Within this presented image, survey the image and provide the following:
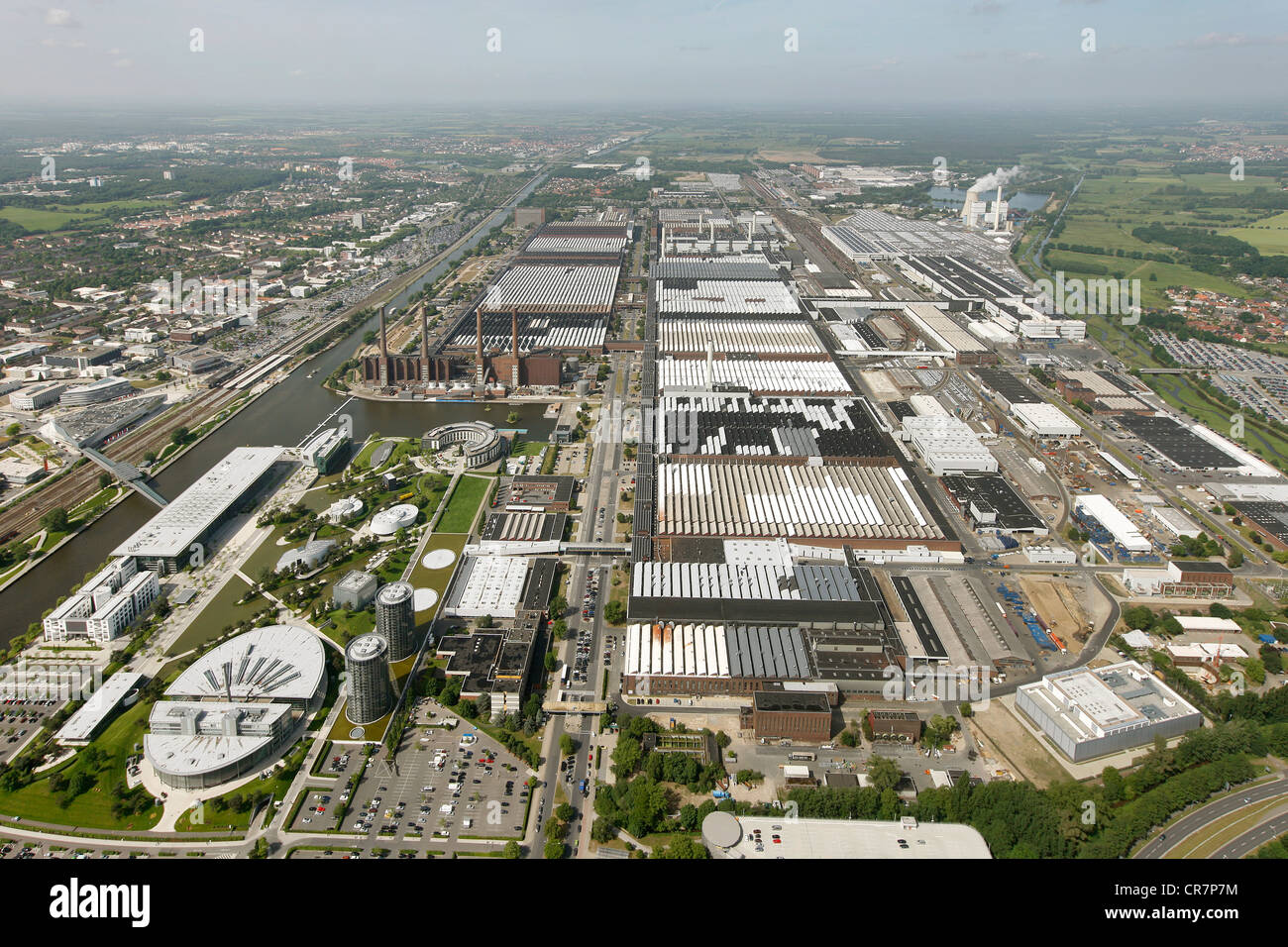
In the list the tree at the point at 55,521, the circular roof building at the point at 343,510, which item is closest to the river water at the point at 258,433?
the tree at the point at 55,521

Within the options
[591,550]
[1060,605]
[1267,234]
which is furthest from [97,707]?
[1267,234]

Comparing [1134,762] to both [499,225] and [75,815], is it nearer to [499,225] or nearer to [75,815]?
[75,815]

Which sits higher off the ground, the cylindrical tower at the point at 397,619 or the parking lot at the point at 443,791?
the cylindrical tower at the point at 397,619

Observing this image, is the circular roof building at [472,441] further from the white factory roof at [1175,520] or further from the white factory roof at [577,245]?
the white factory roof at [577,245]

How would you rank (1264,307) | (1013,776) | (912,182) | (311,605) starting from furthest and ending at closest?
(912,182) < (1264,307) < (311,605) < (1013,776)

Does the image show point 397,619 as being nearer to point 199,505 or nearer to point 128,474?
point 199,505

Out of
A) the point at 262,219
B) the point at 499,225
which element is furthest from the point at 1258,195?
the point at 262,219
